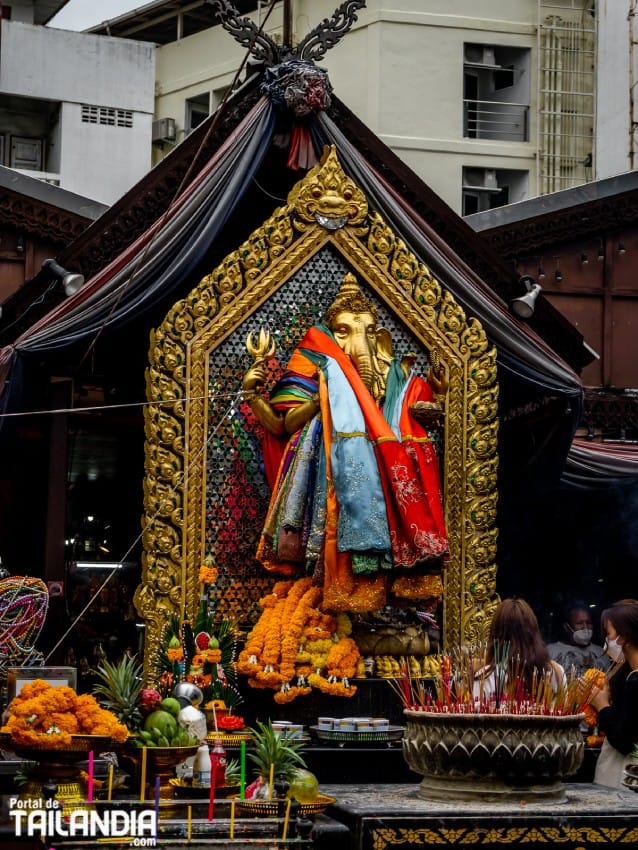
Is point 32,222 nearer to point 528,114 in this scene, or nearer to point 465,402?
point 465,402

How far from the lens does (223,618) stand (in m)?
11.6

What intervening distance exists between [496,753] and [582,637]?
722 centimetres

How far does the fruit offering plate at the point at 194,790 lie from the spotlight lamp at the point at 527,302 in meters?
5.20

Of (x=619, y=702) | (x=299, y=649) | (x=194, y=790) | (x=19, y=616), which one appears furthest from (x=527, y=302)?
(x=194, y=790)

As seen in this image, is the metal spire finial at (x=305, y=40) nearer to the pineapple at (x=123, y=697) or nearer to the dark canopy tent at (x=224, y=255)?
the dark canopy tent at (x=224, y=255)

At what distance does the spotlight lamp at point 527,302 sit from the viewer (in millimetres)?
12250

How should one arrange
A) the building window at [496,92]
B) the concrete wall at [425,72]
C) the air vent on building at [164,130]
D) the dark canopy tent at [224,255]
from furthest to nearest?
the air vent on building at [164,130] < the building window at [496,92] < the concrete wall at [425,72] < the dark canopy tent at [224,255]

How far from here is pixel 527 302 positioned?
40.2ft

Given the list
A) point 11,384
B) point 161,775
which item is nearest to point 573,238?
point 11,384

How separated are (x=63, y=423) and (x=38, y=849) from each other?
13.5 ft

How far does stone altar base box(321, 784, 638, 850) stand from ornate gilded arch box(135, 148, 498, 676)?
162 inches

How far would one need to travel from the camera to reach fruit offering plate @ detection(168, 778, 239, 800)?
→ 26.7 ft

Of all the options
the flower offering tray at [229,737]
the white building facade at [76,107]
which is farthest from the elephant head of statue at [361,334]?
the white building facade at [76,107]

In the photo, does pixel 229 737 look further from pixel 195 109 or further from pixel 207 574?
pixel 195 109
